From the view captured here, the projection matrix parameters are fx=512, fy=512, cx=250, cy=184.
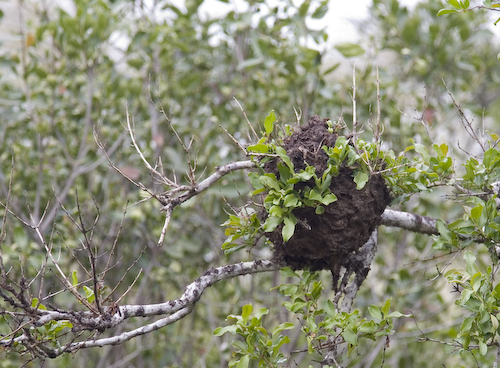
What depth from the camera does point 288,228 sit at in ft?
5.78

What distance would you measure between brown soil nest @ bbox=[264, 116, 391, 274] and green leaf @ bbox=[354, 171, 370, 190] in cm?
6

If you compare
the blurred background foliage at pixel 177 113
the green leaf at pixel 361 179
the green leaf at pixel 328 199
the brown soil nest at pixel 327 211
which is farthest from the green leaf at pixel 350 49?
the green leaf at pixel 328 199

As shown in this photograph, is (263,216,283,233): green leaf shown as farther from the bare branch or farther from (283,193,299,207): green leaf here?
the bare branch

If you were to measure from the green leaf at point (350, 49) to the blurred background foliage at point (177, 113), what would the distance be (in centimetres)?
25

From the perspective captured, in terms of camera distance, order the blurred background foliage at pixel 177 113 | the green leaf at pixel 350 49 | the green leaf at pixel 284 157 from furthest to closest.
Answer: the blurred background foliage at pixel 177 113 → the green leaf at pixel 350 49 → the green leaf at pixel 284 157

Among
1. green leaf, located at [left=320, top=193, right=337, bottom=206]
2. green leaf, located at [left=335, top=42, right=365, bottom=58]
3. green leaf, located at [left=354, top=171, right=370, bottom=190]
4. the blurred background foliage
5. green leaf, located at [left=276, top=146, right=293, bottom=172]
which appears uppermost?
green leaf, located at [left=276, top=146, right=293, bottom=172]

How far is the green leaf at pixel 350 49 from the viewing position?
295cm

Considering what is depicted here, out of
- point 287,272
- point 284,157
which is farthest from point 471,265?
point 284,157

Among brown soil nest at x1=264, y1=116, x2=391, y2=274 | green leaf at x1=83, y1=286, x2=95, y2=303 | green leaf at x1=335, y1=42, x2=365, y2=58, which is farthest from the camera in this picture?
green leaf at x1=335, y1=42, x2=365, y2=58

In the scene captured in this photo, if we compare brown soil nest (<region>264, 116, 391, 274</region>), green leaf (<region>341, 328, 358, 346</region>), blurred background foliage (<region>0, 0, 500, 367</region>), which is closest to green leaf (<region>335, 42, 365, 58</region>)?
blurred background foliage (<region>0, 0, 500, 367</region>)

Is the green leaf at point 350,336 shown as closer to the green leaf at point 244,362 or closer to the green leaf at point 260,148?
the green leaf at point 244,362

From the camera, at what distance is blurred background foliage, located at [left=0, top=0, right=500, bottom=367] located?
11.3 ft

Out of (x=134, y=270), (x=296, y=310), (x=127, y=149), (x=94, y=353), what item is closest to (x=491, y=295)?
(x=296, y=310)

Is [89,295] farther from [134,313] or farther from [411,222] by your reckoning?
[411,222]
